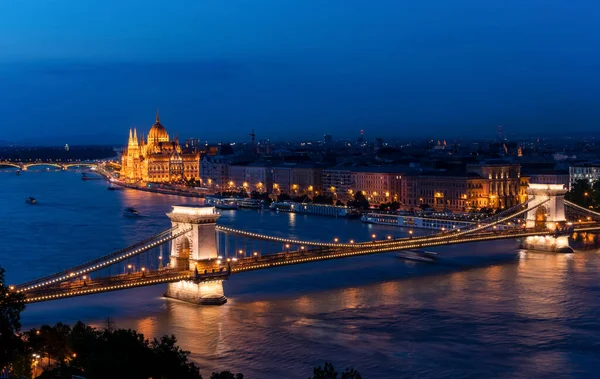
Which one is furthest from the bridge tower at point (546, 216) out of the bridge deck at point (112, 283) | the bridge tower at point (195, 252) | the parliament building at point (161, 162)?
the parliament building at point (161, 162)

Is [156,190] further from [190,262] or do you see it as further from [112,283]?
[112,283]

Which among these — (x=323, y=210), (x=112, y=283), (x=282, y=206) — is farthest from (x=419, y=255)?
(x=282, y=206)

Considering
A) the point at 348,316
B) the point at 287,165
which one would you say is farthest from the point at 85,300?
the point at 287,165

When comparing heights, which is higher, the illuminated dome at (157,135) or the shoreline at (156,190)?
the illuminated dome at (157,135)

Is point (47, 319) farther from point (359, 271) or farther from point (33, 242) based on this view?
point (33, 242)

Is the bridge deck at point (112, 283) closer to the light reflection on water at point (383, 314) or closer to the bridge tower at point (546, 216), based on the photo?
the light reflection on water at point (383, 314)

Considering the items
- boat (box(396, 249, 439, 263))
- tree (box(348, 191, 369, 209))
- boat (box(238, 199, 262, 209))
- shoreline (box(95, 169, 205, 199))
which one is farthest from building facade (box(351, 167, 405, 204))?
boat (box(396, 249, 439, 263))
